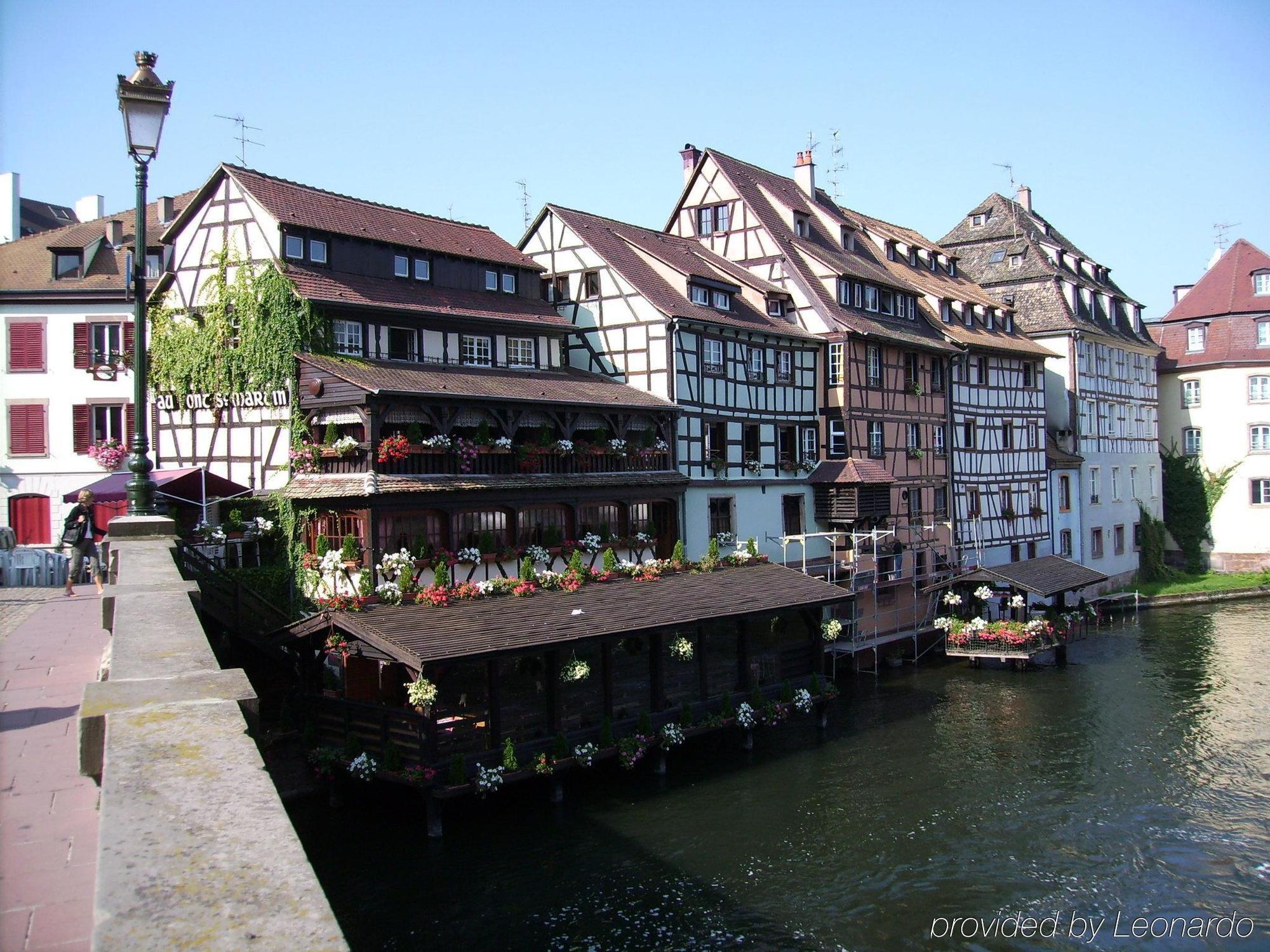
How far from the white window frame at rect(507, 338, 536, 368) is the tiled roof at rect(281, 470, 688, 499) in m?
4.43

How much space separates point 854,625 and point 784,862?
14.9m

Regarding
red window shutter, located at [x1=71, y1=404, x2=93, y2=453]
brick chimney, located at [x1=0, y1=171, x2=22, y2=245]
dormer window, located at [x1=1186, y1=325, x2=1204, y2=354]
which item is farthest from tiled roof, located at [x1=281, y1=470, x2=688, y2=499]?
dormer window, located at [x1=1186, y1=325, x2=1204, y2=354]

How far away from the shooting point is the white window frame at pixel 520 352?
29.5 m

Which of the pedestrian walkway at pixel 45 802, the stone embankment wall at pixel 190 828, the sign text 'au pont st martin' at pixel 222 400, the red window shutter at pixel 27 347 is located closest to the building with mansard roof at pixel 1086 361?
the sign text 'au pont st martin' at pixel 222 400

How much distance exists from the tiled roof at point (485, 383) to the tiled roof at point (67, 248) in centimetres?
975

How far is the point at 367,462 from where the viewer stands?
2244 centimetres

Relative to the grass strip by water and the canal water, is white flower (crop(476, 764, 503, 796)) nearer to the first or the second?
the canal water

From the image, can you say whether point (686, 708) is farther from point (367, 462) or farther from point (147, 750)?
point (147, 750)

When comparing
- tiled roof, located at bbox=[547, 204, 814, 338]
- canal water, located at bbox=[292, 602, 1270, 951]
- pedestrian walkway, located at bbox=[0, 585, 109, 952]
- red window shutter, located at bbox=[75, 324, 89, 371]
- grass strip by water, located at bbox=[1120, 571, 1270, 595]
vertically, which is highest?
tiled roof, located at bbox=[547, 204, 814, 338]

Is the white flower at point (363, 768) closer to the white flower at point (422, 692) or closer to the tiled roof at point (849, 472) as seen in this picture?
the white flower at point (422, 692)

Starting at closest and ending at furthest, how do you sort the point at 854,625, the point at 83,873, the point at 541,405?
the point at 83,873, the point at 541,405, the point at 854,625

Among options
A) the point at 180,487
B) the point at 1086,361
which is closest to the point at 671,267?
the point at 180,487

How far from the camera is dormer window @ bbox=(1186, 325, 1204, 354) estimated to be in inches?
2200

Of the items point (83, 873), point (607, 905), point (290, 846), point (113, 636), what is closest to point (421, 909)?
point (607, 905)
